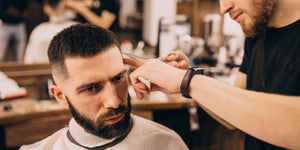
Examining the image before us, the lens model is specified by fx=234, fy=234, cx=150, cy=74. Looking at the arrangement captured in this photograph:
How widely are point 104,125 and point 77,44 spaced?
39cm

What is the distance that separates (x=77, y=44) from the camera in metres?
1.05

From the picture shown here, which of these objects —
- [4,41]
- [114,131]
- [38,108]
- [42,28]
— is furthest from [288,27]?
[4,41]

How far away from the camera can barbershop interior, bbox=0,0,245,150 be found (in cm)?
197

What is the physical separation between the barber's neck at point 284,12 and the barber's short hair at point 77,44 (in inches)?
32.3

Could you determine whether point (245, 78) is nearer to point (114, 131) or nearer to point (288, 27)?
point (288, 27)

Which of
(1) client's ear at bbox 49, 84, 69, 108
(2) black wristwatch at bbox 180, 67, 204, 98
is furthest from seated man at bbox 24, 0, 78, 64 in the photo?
(2) black wristwatch at bbox 180, 67, 204, 98

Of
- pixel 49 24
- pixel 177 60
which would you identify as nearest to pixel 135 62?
pixel 177 60

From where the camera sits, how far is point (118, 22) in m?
2.78

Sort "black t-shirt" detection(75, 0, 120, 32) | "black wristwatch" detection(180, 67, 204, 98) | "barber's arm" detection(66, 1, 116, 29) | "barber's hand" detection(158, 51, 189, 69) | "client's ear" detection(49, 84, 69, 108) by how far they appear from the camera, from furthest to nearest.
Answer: "black t-shirt" detection(75, 0, 120, 32)
"barber's arm" detection(66, 1, 116, 29)
"client's ear" detection(49, 84, 69, 108)
"barber's hand" detection(158, 51, 189, 69)
"black wristwatch" detection(180, 67, 204, 98)

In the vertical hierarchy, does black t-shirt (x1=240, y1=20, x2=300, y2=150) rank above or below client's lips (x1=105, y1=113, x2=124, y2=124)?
above

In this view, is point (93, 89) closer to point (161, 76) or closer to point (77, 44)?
point (77, 44)

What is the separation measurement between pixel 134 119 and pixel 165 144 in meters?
0.22

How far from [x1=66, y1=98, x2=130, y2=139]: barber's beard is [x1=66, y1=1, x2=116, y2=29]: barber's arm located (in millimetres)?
1686

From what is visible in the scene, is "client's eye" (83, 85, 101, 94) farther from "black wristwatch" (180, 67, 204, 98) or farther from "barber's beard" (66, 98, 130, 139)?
"black wristwatch" (180, 67, 204, 98)
